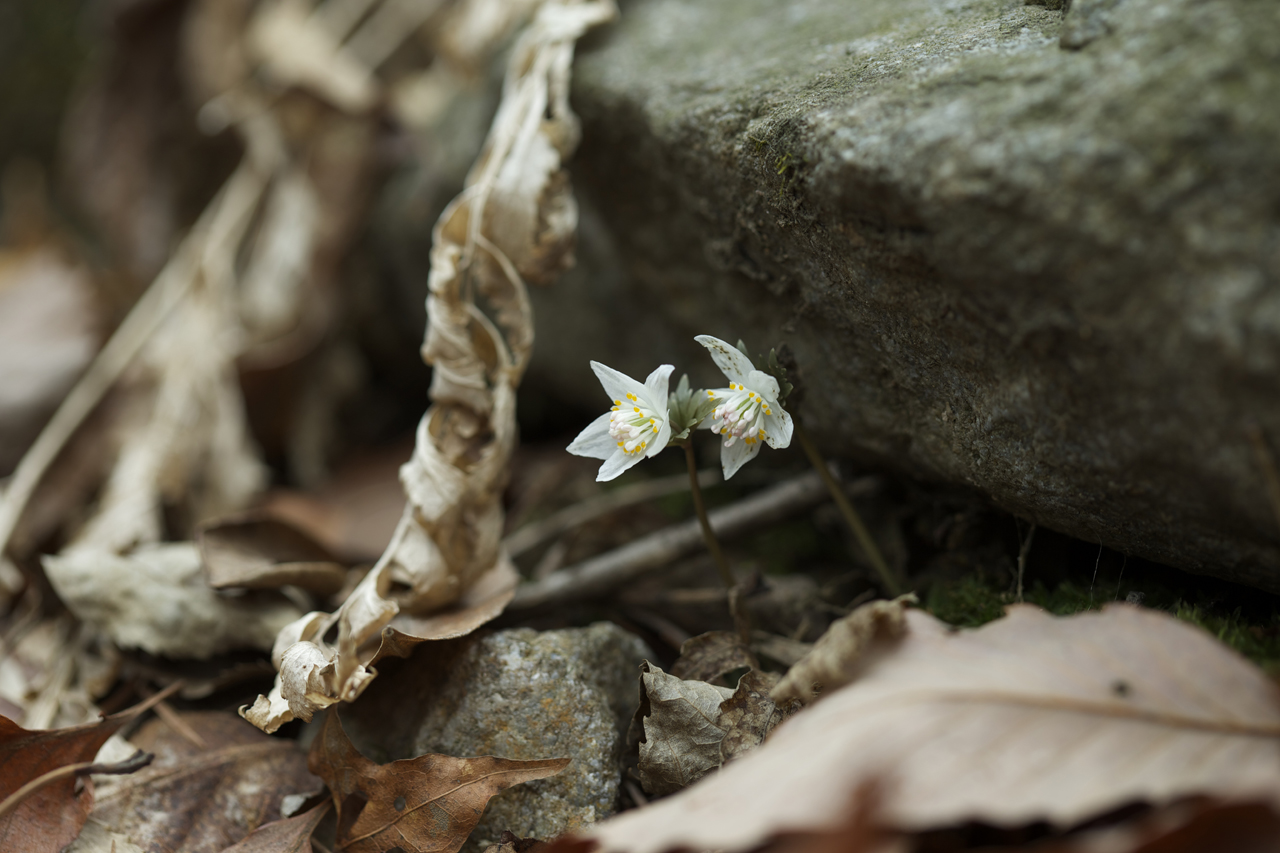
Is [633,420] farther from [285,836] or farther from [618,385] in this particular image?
[285,836]

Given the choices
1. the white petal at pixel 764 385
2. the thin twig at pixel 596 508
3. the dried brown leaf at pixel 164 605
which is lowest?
the thin twig at pixel 596 508

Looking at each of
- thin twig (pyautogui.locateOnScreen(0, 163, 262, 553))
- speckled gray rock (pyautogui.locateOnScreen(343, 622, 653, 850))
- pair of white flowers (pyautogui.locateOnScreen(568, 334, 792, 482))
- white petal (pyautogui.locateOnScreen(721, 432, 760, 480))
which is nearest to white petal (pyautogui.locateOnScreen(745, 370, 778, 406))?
pair of white flowers (pyautogui.locateOnScreen(568, 334, 792, 482))

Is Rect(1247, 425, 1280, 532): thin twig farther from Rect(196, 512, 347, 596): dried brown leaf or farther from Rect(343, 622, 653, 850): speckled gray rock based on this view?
Rect(196, 512, 347, 596): dried brown leaf

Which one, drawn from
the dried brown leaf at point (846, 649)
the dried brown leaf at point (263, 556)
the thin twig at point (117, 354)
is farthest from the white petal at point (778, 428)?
the thin twig at point (117, 354)

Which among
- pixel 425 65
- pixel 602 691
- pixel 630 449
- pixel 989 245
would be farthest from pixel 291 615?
pixel 425 65

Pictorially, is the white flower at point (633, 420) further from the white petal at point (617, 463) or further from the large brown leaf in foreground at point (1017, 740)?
the large brown leaf in foreground at point (1017, 740)

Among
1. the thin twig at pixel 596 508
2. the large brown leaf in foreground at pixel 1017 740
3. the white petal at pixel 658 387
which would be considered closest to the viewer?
the large brown leaf in foreground at pixel 1017 740
